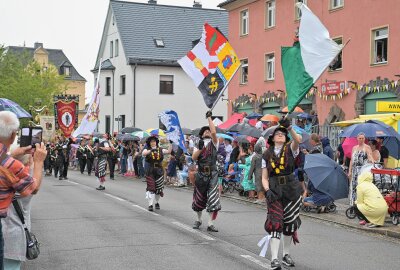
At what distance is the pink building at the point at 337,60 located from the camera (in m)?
24.9

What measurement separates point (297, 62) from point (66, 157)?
68.9 feet

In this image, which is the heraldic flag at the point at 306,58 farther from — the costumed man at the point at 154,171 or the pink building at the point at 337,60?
the pink building at the point at 337,60

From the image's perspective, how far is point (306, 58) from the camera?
8.91 meters

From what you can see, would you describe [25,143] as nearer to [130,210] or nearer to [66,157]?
[130,210]

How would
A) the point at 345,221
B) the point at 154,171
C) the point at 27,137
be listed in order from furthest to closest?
1. the point at 154,171
2. the point at 345,221
3. the point at 27,137

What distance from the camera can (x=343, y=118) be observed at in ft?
88.9

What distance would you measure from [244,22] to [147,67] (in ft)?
51.4

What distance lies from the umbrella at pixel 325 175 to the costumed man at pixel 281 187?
5.33m

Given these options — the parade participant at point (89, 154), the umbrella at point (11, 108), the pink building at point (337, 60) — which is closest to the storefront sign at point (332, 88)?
the pink building at point (337, 60)

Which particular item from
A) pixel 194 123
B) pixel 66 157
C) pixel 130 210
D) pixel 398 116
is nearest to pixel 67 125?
pixel 66 157

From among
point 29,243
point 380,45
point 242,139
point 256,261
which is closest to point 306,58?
point 256,261

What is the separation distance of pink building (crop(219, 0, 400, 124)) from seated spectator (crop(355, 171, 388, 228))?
12.3m

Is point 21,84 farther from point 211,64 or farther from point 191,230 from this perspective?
point 191,230

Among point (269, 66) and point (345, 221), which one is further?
point (269, 66)
